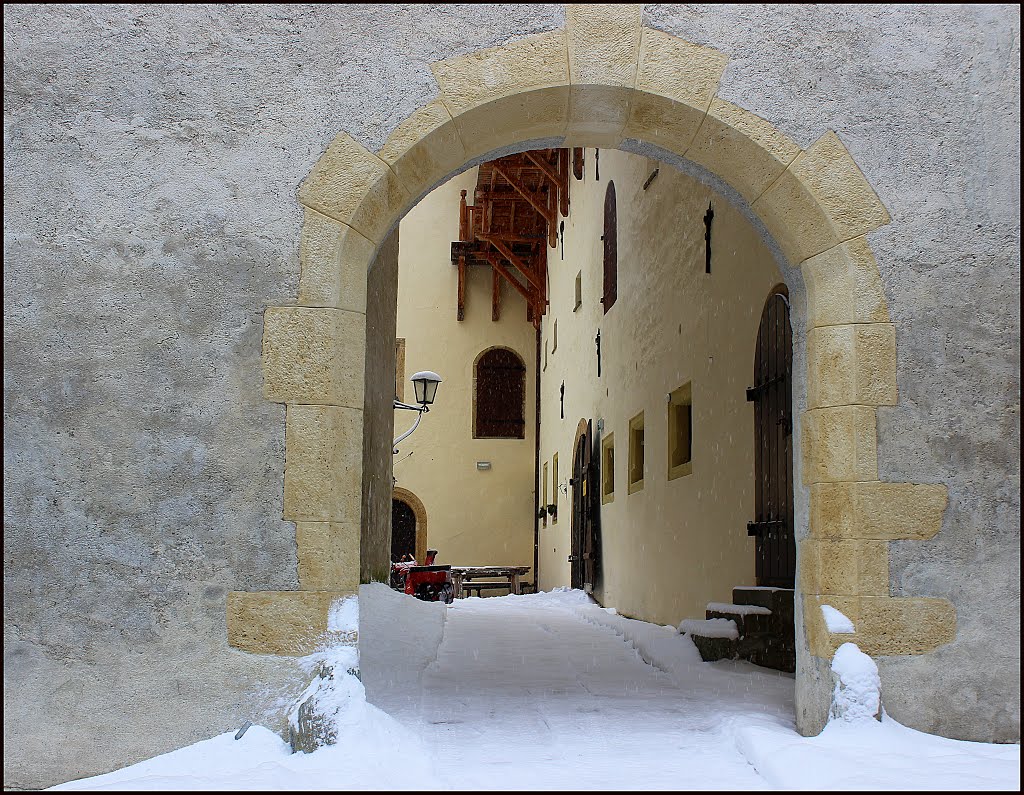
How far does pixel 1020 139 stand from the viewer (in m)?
3.76

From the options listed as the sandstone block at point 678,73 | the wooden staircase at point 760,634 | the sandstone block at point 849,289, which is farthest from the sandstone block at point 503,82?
the wooden staircase at point 760,634

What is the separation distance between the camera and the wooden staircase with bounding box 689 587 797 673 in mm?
5168

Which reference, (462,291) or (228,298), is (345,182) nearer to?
(228,298)

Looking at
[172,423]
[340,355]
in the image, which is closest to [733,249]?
[340,355]

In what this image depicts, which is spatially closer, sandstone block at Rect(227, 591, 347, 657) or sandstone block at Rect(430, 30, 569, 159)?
sandstone block at Rect(227, 591, 347, 657)

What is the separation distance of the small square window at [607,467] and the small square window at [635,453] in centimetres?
103

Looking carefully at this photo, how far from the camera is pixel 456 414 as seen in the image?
18328 millimetres

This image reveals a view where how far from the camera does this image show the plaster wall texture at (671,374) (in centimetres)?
623

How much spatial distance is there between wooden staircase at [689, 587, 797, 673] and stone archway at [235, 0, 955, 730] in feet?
4.90

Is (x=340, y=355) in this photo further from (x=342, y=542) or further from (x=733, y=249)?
(x=733, y=249)

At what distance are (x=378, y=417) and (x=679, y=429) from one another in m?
2.38

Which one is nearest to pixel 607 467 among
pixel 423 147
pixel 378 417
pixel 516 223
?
pixel 378 417

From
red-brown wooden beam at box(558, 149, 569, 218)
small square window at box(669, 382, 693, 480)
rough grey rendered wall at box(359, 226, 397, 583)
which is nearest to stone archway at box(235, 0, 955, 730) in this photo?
rough grey rendered wall at box(359, 226, 397, 583)

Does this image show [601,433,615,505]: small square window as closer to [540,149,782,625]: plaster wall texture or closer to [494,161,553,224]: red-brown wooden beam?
[540,149,782,625]: plaster wall texture
